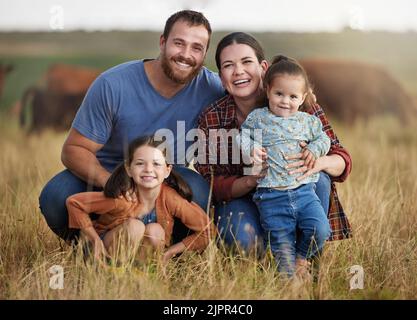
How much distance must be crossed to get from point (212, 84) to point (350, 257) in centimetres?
100

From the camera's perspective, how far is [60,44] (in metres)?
16.3

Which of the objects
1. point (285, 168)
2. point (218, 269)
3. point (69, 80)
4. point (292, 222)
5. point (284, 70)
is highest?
point (69, 80)

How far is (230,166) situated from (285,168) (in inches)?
13.8

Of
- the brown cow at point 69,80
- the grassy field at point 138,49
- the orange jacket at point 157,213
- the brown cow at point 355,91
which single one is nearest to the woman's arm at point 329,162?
the orange jacket at point 157,213

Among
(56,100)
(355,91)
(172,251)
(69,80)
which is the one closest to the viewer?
(172,251)

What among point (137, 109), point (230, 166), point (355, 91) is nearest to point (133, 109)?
point (137, 109)

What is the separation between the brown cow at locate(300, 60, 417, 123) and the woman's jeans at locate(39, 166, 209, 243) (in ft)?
22.4

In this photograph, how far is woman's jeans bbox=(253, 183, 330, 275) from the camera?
3.02 metres

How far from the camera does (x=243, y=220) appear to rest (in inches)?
123

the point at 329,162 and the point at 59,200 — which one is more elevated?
the point at 329,162

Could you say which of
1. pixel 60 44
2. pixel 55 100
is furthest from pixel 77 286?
pixel 60 44

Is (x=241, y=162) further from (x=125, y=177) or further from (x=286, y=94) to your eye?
(x=125, y=177)

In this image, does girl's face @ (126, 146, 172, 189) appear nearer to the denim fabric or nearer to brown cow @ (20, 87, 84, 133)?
the denim fabric

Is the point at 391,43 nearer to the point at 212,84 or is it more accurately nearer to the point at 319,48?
the point at 319,48
